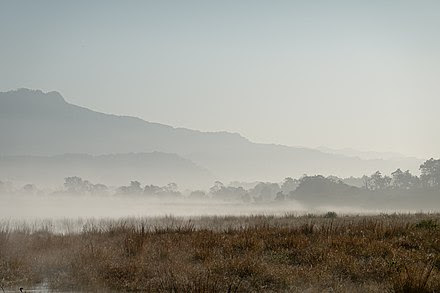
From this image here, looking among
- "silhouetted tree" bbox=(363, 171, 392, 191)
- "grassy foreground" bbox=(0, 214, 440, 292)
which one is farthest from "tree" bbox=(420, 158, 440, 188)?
"grassy foreground" bbox=(0, 214, 440, 292)

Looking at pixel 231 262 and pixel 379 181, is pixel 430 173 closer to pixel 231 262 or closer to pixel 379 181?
pixel 379 181

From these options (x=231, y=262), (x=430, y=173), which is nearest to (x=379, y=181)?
(x=430, y=173)

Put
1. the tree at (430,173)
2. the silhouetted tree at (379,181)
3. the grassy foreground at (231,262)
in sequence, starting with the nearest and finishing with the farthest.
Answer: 1. the grassy foreground at (231,262)
2. the tree at (430,173)
3. the silhouetted tree at (379,181)

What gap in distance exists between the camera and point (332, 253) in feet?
43.6

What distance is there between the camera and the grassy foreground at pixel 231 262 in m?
10.8

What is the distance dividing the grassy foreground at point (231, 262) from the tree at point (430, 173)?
138m

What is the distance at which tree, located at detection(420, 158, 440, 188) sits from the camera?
145375mm

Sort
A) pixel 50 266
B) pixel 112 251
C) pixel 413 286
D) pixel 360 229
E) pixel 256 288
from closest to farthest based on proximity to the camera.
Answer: pixel 413 286 → pixel 256 288 → pixel 50 266 → pixel 112 251 → pixel 360 229

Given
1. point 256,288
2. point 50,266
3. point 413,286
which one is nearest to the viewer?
point 413,286

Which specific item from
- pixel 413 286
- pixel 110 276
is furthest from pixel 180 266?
pixel 413 286

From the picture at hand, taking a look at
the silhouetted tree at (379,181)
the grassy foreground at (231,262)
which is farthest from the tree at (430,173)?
the grassy foreground at (231,262)

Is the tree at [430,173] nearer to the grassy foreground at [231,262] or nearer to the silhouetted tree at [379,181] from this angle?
the silhouetted tree at [379,181]

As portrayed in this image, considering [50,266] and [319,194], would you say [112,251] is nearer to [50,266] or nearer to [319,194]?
[50,266]

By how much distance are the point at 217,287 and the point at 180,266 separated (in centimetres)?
189
